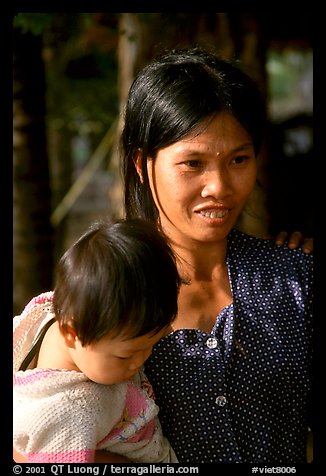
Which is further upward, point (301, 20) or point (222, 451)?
point (301, 20)

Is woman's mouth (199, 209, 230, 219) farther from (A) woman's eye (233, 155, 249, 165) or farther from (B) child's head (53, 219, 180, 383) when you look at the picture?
(B) child's head (53, 219, 180, 383)

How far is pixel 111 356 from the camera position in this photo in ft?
5.11

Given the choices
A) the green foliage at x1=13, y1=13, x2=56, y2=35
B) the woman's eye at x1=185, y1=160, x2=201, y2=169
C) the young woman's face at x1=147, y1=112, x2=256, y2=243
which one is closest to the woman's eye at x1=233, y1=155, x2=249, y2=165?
the young woman's face at x1=147, y1=112, x2=256, y2=243

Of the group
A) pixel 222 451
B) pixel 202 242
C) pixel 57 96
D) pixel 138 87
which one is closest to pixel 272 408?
pixel 222 451

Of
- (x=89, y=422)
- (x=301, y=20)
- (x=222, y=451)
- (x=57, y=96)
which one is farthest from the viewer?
(x=57, y=96)

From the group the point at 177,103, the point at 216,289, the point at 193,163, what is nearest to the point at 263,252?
the point at 216,289

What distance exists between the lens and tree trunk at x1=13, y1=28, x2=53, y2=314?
3.19 metres

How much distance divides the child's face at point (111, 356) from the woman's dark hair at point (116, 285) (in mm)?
24

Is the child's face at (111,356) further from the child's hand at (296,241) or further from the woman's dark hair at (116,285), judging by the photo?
the child's hand at (296,241)

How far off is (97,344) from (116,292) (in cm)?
14

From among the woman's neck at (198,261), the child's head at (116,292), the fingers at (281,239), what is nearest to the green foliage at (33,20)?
the woman's neck at (198,261)

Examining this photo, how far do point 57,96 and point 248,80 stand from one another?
4.57 m
